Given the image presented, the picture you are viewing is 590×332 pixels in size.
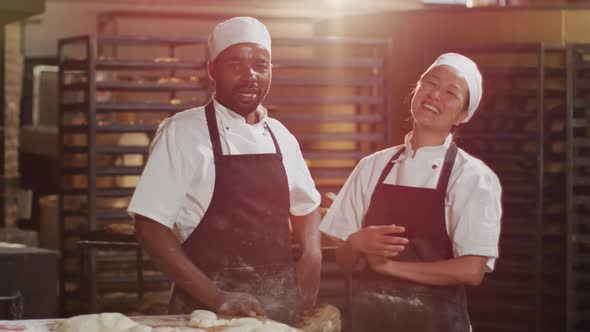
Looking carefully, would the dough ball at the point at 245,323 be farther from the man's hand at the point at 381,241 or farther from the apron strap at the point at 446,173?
the apron strap at the point at 446,173

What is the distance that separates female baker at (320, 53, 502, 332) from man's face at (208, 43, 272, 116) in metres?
0.34

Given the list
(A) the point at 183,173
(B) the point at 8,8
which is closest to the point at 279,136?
(A) the point at 183,173

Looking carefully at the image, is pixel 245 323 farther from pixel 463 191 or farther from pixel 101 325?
pixel 463 191

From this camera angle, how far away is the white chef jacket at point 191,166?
8.28ft

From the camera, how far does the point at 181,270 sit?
8.41ft

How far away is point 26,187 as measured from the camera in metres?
11.3

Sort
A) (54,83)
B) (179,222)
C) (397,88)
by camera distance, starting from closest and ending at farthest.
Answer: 1. (179,222)
2. (397,88)
3. (54,83)

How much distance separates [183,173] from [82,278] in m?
3.75

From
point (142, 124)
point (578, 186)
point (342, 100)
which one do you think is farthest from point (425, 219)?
point (578, 186)

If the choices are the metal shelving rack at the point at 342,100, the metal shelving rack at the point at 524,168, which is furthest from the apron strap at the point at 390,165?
the metal shelving rack at the point at 524,168

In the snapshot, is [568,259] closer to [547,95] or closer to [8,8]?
[547,95]

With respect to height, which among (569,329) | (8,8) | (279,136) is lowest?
(569,329)

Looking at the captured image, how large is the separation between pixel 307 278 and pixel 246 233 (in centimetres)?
27

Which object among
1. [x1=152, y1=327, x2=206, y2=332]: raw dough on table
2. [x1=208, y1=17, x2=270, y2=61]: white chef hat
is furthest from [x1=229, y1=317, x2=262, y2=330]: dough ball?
[x1=208, y1=17, x2=270, y2=61]: white chef hat
